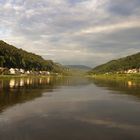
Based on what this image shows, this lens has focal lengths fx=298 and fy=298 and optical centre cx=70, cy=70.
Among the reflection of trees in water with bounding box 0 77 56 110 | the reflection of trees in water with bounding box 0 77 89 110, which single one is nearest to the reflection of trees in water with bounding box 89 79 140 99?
the reflection of trees in water with bounding box 0 77 89 110

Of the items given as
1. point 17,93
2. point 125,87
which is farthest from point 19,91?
point 125,87

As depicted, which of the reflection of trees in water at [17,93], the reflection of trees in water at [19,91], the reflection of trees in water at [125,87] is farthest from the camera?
the reflection of trees in water at [125,87]

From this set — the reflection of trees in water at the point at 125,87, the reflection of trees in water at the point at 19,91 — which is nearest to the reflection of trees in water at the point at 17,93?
the reflection of trees in water at the point at 19,91

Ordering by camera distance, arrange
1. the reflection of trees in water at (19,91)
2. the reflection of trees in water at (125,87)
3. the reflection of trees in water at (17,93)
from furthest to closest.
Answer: the reflection of trees in water at (125,87), the reflection of trees in water at (19,91), the reflection of trees in water at (17,93)

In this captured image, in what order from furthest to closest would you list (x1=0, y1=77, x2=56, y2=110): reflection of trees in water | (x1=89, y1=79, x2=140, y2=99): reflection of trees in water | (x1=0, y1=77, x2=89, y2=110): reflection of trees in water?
(x1=89, y1=79, x2=140, y2=99): reflection of trees in water, (x1=0, y1=77, x2=89, y2=110): reflection of trees in water, (x1=0, y1=77, x2=56, y2=110): reflection of trees in water

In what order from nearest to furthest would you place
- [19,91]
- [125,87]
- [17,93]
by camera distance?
[17,93] < [19,91] < [125,87]

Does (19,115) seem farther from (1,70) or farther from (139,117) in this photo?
(1,70)

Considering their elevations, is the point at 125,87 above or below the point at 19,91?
below

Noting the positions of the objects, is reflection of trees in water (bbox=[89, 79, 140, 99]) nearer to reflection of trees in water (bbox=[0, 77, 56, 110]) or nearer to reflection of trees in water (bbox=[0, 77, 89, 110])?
reflection of trees in water (bbox=[0, 77, 89, 110])

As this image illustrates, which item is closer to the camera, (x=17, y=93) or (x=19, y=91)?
(x=17, y=93)

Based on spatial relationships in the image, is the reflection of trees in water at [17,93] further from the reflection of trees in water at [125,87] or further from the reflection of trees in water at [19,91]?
the reflection of trees in water at [125,87]

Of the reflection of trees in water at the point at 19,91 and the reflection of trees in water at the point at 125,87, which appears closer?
the reflection of trees in water at the point at 19,91

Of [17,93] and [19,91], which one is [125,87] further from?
[17,93]

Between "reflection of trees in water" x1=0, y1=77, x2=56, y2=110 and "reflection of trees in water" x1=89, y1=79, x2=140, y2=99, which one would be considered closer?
"reflection of trees in water" x1=0, y1=77, x2=56, y2=110
